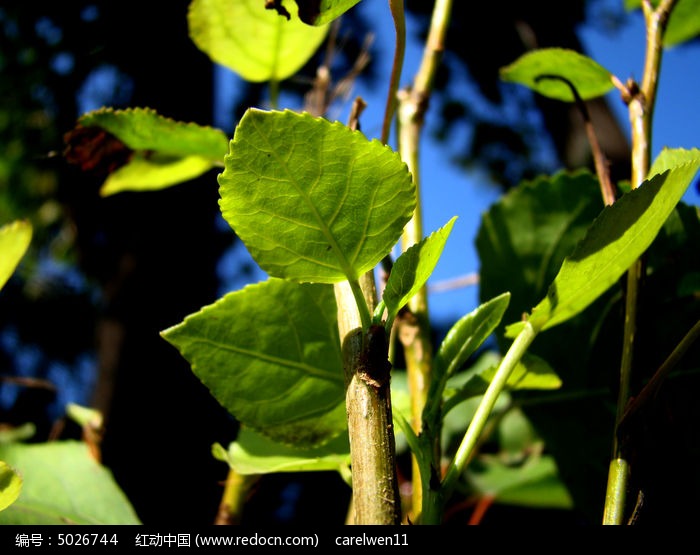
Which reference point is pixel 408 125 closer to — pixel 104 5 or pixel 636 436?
pixel 636 436

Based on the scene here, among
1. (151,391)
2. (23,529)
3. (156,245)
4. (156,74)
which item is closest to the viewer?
(23,529)

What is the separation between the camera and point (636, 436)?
0.27m

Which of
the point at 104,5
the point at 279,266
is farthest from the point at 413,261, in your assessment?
the point at 104,5

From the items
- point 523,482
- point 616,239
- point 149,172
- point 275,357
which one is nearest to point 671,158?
point 616,239

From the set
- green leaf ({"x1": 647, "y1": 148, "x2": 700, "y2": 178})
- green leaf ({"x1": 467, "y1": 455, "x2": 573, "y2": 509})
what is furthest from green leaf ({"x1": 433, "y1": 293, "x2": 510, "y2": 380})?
green leaf ({"x1": 467, "y1": 455, "x2": 573, "y2": 509})

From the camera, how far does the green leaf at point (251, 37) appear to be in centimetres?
41

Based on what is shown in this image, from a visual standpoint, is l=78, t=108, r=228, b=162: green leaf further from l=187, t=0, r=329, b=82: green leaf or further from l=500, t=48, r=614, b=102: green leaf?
l=500, t=48, r=614, b=102: green leaf

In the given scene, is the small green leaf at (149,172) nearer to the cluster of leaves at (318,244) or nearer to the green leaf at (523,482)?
the cluster of leaves at (318,244)

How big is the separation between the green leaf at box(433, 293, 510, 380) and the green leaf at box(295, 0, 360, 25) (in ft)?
0.44

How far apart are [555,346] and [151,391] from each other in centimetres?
136

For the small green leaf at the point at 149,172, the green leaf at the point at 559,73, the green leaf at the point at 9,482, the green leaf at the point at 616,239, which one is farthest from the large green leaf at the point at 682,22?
the green leaf at the point at 9,482

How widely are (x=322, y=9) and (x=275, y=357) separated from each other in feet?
0.51

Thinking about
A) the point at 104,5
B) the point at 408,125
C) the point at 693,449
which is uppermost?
the point at 104,5

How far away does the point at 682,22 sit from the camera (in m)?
0.42
